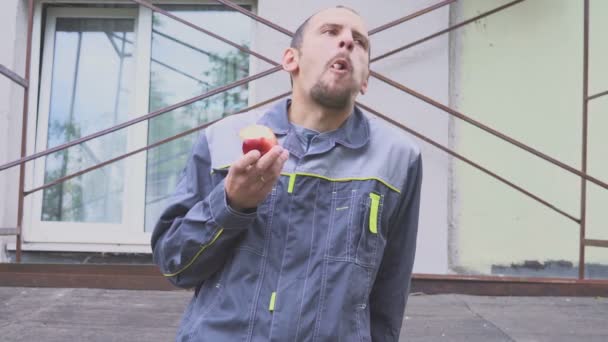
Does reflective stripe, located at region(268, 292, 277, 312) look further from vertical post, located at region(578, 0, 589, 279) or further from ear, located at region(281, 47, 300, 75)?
vertical post, located at region(578, 0, 589, 279)

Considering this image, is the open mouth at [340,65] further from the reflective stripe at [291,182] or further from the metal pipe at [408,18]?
the metal pipe at [408,18]

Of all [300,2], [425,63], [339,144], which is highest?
[300,2]

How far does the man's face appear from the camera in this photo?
164 cm

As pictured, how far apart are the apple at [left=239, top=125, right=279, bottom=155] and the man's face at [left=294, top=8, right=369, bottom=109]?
0.22 m

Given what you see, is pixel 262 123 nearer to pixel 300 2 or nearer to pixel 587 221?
pixel 300 2

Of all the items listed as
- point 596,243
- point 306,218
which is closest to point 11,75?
point 306,218

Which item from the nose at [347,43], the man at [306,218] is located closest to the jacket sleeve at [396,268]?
the man at [306,218]

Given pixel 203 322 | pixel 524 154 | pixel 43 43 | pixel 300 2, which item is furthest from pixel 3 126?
pixel 524 154

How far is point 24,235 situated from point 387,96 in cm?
305

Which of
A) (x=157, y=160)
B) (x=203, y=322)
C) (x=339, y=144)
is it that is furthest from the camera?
(x=157, y=160)

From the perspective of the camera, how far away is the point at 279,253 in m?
1.46

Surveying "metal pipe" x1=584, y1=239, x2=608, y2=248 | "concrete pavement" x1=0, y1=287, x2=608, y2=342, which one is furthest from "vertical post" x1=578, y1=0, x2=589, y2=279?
"concrete pavement" x1=0, y1=287, x2=608, y2=342

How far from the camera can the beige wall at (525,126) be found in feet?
14.4

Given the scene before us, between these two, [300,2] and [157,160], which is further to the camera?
[157,160]
